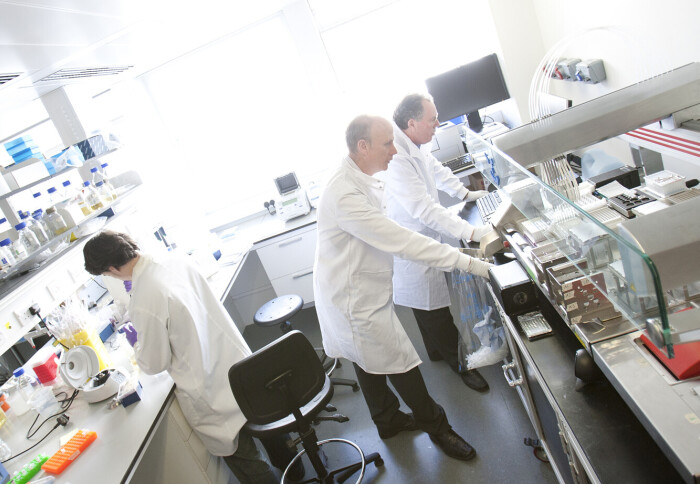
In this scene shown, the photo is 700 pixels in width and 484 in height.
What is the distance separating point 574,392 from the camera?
4.26ft

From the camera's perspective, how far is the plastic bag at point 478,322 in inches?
90.4

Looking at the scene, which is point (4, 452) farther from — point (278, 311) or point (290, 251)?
point (290, 251)

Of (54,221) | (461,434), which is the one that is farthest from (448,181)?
(54,221)

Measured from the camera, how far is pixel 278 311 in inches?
117

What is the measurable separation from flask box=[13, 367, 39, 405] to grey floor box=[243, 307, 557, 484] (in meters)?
1.54

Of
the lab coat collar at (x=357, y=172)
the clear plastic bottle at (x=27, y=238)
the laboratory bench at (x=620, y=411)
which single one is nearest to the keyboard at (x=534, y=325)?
the laboratory bench at (x=620, y=411)

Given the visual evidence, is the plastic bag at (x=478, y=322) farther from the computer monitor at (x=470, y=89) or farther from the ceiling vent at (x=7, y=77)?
Result: the ceiling vent at (x=7, y=77)

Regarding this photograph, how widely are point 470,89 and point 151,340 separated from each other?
3.18 m

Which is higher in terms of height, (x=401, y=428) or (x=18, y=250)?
(x=18, y=250)

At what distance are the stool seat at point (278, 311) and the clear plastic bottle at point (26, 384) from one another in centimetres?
123

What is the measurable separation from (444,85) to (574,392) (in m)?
3.21

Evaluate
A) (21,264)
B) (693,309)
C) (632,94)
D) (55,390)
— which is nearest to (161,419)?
(55,390)

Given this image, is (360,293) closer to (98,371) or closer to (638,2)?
(98,371)

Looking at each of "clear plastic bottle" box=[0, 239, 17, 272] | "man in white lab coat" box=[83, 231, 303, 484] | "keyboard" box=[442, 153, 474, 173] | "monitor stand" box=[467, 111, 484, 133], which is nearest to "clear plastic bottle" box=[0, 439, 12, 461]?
"man in white lab coat" box=[83, 231, 303, 484]
